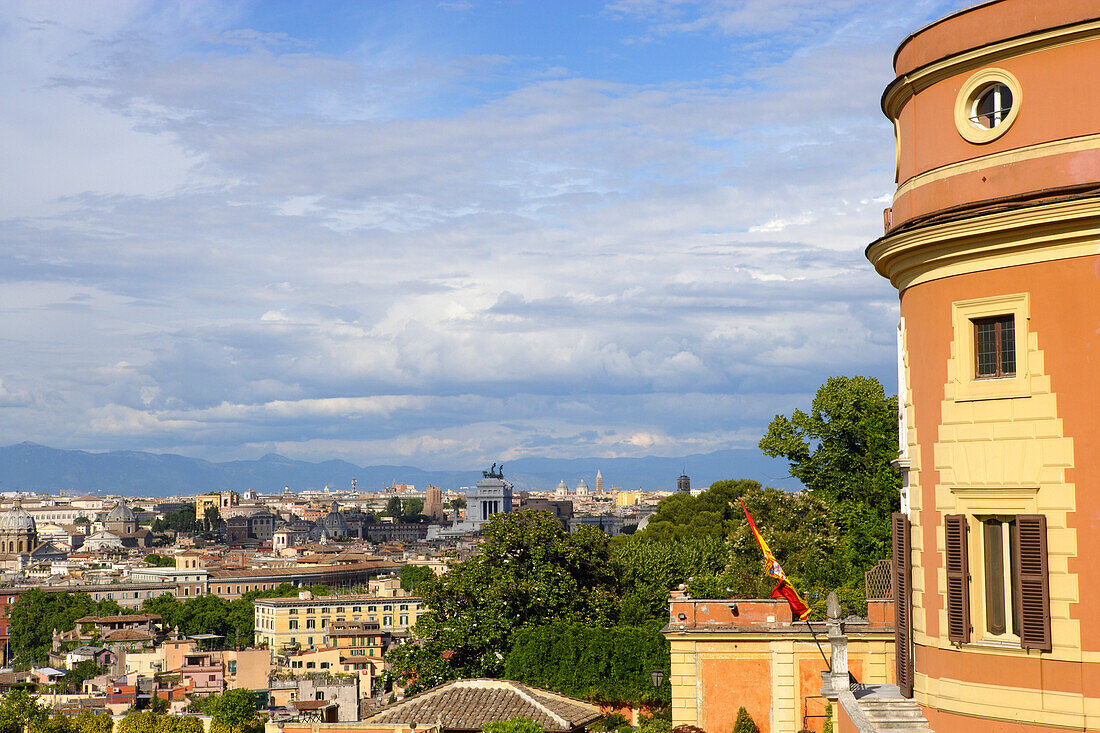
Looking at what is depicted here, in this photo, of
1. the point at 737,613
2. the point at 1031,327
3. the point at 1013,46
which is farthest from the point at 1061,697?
the point at 737,613

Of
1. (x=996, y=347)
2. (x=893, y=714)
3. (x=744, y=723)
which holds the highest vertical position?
(x=996, y=347)

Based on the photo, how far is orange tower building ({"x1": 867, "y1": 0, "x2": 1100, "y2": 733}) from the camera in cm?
1272

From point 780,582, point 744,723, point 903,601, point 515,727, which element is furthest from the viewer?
point 744,723

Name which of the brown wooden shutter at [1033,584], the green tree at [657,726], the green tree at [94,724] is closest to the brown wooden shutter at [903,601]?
the brown wooden shutter at [1033,584]

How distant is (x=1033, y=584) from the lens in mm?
12828

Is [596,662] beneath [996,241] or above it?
beneath

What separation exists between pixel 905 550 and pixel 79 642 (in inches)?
5001

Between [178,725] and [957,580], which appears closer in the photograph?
[957,580]

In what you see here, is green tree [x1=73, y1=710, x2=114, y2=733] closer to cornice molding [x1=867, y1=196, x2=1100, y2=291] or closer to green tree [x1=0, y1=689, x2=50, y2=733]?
green tree [x1=0, y1=689, x2=50, y2=733]

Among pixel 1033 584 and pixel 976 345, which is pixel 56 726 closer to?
pixel 976 345

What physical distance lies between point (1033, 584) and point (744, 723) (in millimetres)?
17188

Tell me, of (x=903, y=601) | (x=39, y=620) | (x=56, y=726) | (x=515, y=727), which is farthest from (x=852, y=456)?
(x=39, y=620)

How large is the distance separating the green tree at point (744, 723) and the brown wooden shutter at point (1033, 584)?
1678 cm

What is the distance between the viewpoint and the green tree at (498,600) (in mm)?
41719
